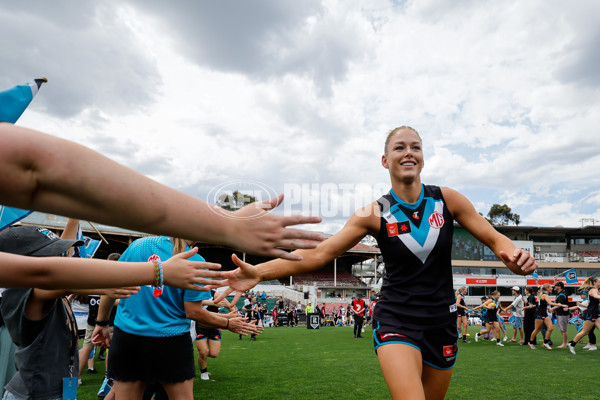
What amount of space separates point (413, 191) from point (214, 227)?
108 inches

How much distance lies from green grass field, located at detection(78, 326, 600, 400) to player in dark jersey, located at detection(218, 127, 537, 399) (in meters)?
4.74

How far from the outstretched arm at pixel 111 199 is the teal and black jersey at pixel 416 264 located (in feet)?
7.20

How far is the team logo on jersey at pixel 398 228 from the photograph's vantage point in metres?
3.66

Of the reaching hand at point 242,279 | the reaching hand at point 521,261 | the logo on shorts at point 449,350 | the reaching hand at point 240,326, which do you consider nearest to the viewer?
the reaching hand at point 242,279

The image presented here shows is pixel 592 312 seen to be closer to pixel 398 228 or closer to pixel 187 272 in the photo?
pixel 398 228

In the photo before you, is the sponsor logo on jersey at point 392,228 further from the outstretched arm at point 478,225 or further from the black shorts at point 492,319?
the black shorts at point 492,319

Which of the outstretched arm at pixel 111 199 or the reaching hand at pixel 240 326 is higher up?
→ the outstretched arm at pixel 111 199

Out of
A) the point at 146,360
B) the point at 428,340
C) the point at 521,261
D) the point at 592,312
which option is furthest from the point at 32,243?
the point at 592,312

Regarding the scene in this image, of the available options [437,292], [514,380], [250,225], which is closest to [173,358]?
[437,292]

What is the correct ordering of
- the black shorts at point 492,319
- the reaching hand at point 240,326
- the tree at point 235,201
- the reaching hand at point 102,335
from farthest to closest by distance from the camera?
1. the black shorts at point 492,319
2. the reaching hand at point 102,335
3. the reaching hand at point 240,326
4. the tree at point 235,201

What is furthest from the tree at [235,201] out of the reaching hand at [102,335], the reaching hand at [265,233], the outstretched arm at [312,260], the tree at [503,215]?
the tree at [503,215]

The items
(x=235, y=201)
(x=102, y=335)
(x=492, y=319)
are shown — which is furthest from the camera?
(x=492, y=319)

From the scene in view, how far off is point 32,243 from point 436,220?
3.08 m

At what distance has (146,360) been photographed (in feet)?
12.9
